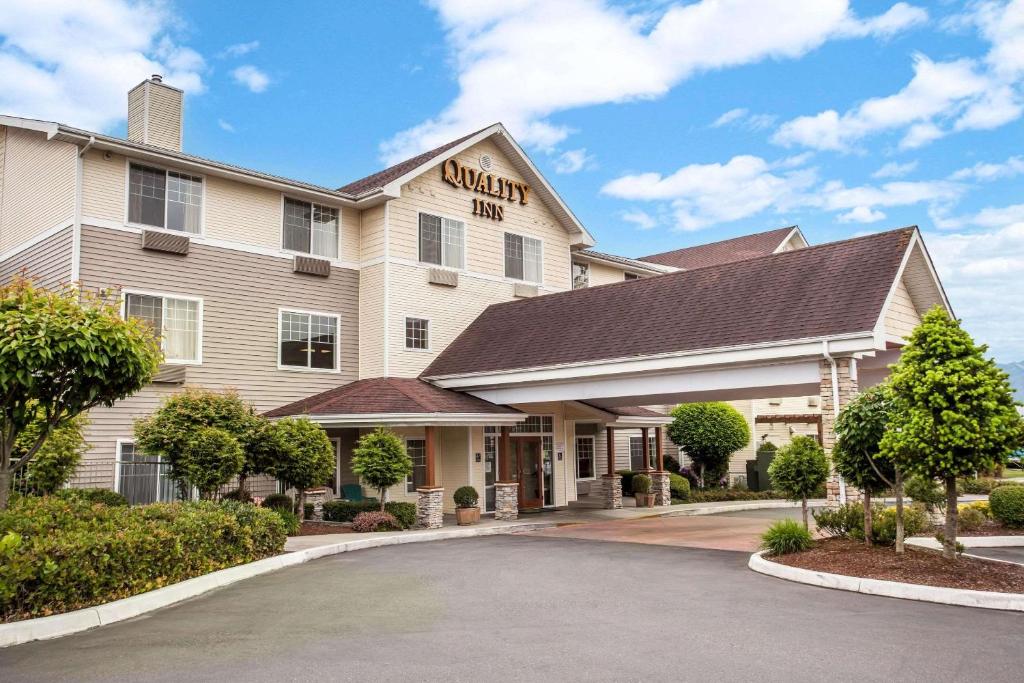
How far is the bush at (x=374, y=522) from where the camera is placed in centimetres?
1981

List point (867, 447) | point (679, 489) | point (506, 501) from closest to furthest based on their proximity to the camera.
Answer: point (867, 447)
point (506, 501)
point (679, 489)

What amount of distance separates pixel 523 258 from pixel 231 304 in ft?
32.8

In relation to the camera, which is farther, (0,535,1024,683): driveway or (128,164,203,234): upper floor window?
(128,164,203,234): upper floor window

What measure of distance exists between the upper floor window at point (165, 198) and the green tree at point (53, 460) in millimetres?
5640

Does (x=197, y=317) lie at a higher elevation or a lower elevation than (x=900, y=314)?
higher

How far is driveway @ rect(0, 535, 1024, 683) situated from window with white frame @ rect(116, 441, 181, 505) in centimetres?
836

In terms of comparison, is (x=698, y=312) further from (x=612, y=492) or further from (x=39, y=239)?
(x=39, y=239)

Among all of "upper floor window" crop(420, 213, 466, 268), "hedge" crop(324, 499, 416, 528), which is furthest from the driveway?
"upper floor window" crop(420, 213, 466, 268)

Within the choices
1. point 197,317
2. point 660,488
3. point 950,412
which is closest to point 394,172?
point 197,317

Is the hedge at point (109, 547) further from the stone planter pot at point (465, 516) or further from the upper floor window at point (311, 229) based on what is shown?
the upper floor window at point (311, 229)

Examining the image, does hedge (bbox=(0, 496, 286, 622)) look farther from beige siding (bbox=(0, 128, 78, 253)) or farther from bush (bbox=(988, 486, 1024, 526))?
bush (bbox=(988, 486, 1024, 526))

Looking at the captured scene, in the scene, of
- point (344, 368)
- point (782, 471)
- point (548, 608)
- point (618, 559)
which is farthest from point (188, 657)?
point (344, 368)

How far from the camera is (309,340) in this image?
23.9 metres

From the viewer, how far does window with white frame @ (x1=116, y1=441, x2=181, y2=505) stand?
19.7m
